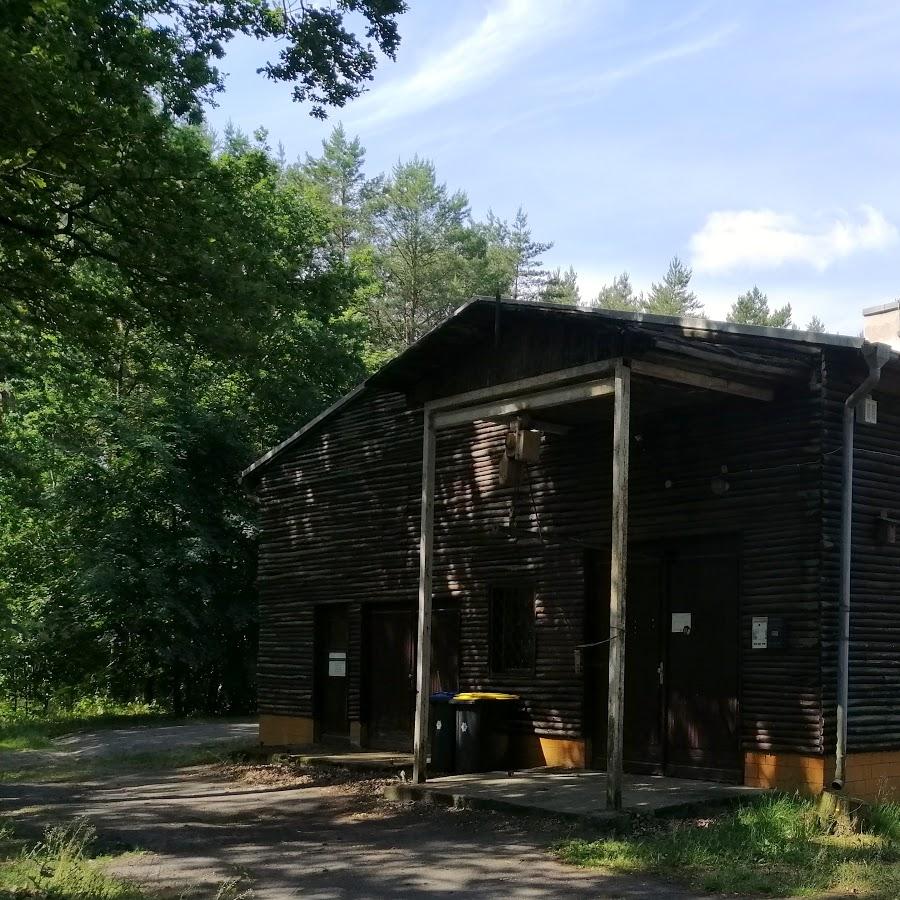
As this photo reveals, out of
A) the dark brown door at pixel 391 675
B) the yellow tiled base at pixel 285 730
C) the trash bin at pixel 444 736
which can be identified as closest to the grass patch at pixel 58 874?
the trash bin at pixel 444 736

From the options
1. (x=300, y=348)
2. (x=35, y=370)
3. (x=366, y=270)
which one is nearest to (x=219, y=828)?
(x=35, y=370)

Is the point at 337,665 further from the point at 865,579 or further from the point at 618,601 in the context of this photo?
the point at 865,579

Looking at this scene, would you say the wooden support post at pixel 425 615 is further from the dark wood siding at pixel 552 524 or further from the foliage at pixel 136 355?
the foliage at pixel 136 355

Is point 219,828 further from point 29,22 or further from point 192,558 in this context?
point 192,558

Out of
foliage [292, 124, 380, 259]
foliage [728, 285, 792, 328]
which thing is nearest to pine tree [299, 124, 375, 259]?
foliage [292, 124, 380, 259]

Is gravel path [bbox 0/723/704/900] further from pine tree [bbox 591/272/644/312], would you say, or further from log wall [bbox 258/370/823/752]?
pine tree [bbox 591/272/644/312]

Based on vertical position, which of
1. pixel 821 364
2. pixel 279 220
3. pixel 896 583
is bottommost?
pixel 896 583

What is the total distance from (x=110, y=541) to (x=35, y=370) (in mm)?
7748

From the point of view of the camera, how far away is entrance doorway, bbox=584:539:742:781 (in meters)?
11.9

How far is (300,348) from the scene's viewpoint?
2953cm

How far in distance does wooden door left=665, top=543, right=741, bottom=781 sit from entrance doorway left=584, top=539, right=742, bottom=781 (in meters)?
0.01

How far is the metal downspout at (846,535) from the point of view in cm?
1052

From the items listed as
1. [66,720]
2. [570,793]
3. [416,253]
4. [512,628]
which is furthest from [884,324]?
[416,253]

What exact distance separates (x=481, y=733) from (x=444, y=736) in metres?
0.47
